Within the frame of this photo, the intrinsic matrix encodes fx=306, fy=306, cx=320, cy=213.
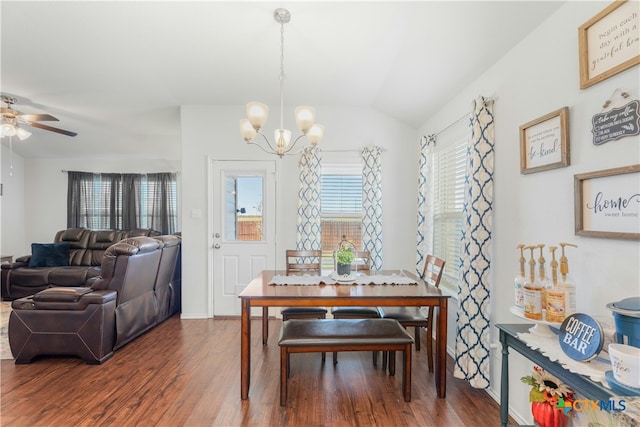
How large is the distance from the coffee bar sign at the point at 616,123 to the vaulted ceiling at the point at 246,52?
76 centimetres

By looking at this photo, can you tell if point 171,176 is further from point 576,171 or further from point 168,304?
point 576,171

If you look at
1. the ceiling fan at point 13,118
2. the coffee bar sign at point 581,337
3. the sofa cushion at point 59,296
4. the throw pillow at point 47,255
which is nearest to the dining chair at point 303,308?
the sofa cushion at point 59,296

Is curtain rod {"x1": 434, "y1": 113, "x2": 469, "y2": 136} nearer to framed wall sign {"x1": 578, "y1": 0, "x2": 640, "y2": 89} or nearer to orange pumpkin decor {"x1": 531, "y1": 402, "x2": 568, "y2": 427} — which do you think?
framed wall sign {"x1": 578, "y1": 0, "x2": 640, "y2": 89}

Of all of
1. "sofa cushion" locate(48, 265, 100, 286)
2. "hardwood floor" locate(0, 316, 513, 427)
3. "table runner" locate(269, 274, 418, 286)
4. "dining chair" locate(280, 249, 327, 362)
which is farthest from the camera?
"sofa cushion" locate(48, 265, 100, 286)

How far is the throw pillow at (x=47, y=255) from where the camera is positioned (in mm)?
4867

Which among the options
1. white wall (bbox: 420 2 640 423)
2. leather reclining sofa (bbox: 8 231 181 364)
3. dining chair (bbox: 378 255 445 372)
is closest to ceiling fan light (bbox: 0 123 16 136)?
leather reclining sofa (bbox: 8 231 181 364)

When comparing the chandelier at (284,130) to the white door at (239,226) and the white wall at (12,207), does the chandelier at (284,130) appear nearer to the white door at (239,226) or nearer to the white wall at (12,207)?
the white door at (239,226)

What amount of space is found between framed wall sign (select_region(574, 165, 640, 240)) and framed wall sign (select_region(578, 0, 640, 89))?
45cm

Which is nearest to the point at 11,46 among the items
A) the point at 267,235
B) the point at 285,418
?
the point at 267,235

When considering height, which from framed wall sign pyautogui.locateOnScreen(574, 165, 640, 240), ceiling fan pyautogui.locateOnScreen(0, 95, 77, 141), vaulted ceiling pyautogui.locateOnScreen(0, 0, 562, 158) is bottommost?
framed wall sign pyautogui.locateOnScreen(574, 165, 640, 240)

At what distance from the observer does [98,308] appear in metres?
2.72

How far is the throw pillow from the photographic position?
4867 millimetres

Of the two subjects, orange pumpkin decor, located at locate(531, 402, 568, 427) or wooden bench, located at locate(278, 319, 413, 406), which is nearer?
orange pumpkin decor, located at locate(531, 402, 568, 427)

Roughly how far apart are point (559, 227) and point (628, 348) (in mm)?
787
